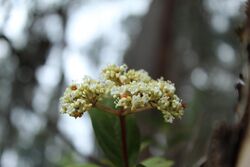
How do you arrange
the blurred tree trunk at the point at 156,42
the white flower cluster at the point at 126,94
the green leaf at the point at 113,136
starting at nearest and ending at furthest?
the white flower cluster at the point at 126,94 → the green leaf at the point at 113,136 → the blurred tree trunk at the point at 156,42

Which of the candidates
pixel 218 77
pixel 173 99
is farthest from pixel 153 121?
pixel 218 77

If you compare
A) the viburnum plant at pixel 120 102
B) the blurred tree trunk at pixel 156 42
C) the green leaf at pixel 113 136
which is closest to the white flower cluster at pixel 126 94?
the viburnum plant at pixel 120 102

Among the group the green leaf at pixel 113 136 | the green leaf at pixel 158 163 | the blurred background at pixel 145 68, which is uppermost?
the blurred background at pixel 145 68

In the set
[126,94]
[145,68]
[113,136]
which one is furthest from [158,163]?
[145,68]

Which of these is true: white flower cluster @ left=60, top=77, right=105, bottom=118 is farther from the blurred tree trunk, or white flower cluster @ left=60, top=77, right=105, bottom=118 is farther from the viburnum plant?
the blurred tree trunk

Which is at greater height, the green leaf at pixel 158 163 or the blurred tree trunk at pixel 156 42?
the blurred tree trunk at pixel 156 42

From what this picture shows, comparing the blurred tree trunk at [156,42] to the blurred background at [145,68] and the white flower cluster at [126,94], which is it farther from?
the white flower cluster at [126,94]

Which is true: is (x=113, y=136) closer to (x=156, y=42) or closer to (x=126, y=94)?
(x=126, y=94)
